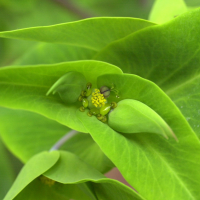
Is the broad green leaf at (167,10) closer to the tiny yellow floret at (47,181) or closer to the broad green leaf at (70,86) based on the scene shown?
the broad green leaf at (70,86)

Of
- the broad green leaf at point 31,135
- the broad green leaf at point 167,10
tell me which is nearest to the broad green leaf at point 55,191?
the broad green leaf at point 31,135

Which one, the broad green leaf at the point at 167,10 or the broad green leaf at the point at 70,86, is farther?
the broad green leaf at the point at 167,10

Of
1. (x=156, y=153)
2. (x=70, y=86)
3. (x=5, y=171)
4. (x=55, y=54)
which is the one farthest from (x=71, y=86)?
(x=5, y=171)

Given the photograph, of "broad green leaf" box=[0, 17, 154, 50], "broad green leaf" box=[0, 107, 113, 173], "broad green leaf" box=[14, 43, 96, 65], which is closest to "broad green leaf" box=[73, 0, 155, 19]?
"broad green leaf" box=[14, 43, 96, 65]

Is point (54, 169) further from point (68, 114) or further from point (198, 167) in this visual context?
point (198, 167)

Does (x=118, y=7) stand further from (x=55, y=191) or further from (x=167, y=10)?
(x=55, y=191)

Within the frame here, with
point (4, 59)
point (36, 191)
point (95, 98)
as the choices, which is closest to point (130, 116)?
point (95, 98)
